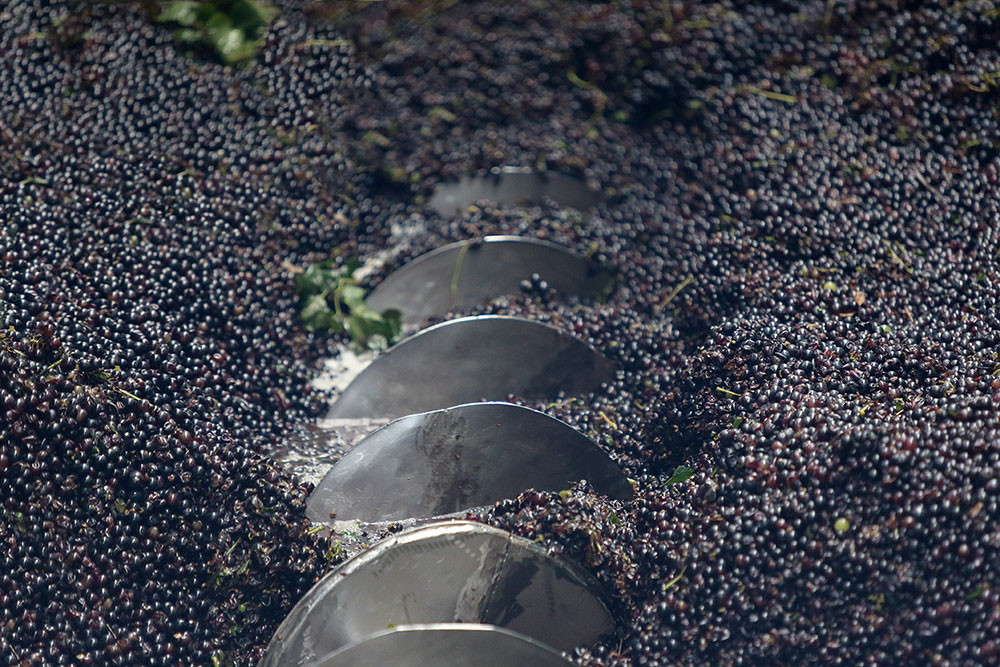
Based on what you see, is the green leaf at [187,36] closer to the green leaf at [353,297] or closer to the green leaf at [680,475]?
the green leaf at [353,297]

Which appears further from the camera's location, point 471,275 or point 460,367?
point 471,275

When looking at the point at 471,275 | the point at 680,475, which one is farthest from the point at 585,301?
the point at 680,475

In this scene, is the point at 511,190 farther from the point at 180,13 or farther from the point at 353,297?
the point at 180,13

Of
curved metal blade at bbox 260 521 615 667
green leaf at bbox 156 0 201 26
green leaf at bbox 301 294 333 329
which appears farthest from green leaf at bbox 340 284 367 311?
green leaf at bbox 156 0 201 26

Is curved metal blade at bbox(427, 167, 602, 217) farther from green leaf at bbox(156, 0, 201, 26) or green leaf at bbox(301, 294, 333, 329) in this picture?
green leaf at bbox(156, 0, 201, 26)

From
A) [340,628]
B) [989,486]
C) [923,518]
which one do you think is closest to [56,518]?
[340,628]

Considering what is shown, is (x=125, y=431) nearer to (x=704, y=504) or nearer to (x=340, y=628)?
(x=340, y=628)
